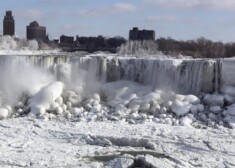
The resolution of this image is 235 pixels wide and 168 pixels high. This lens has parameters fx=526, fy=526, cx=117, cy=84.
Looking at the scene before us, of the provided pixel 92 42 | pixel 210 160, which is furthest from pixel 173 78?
pixel 92 42

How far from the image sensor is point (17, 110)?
20.0 m

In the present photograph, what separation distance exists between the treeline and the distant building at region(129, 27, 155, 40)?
3944mm

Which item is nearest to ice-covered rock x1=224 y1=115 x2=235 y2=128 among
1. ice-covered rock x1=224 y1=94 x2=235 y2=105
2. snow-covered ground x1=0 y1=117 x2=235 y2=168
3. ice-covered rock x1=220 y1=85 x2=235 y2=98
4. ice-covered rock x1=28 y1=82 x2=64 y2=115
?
snow-covered ground x1=0 y1=117 x2=235 y2=168

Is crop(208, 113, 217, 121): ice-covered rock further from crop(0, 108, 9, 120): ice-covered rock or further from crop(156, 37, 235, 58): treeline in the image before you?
crop(156, 37, 235, 58): treeline

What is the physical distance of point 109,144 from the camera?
15.4 m

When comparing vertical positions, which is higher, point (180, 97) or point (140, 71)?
point (140, 71)

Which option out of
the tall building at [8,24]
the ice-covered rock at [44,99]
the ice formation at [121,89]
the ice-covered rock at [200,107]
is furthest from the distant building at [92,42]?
the ice-covered rock at [200,107]

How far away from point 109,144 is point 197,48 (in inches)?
1248

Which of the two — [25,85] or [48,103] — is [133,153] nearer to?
[48,103]

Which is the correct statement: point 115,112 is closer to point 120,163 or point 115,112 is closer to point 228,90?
point 228,90

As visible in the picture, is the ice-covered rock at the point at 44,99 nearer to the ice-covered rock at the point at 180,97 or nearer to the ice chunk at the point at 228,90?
the ice-covered rock at the point at 180,97

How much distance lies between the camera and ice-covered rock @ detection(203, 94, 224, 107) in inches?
802

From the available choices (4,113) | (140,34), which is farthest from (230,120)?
(140,34)

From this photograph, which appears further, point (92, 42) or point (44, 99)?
point (92, 42)
